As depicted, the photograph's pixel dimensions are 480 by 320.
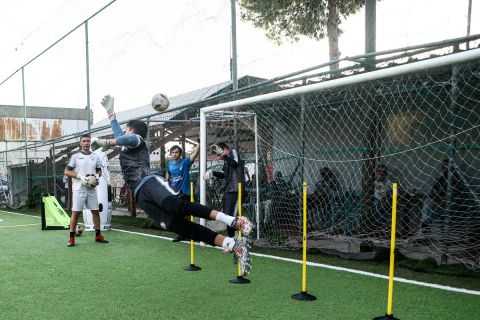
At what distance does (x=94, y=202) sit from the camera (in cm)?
Result: 811

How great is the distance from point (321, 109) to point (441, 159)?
8.67 feet

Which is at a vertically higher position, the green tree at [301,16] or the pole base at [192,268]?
the green tree at [301,16]

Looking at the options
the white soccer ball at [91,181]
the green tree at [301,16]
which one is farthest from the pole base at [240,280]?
the green tree at [301,16]

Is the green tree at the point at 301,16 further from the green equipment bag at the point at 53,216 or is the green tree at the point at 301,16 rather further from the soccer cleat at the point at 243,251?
the soccer cleat at the point at 243,251

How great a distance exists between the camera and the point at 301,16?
11.9m

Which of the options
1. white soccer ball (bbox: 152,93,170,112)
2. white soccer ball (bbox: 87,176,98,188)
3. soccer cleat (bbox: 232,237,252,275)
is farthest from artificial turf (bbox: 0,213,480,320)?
white soccer ball (bbox: 152,93,170,112)

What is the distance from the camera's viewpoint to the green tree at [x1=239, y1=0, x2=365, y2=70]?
36.6ft

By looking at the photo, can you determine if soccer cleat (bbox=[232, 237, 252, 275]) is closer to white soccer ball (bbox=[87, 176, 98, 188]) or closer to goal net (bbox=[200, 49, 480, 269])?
goal net (bbox=[200, 49, 480, 269])

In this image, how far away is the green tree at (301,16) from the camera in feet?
36.6

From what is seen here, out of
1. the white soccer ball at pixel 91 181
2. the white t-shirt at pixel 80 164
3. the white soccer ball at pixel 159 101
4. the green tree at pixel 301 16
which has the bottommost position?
the white soccer ball at pixel 91 181

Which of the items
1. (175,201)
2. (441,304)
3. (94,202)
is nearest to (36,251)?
(94,202)

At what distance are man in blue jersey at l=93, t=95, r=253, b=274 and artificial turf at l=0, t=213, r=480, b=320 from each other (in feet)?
1.71

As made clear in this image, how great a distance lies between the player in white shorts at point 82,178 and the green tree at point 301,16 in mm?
5084

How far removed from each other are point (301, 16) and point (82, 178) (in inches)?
288
